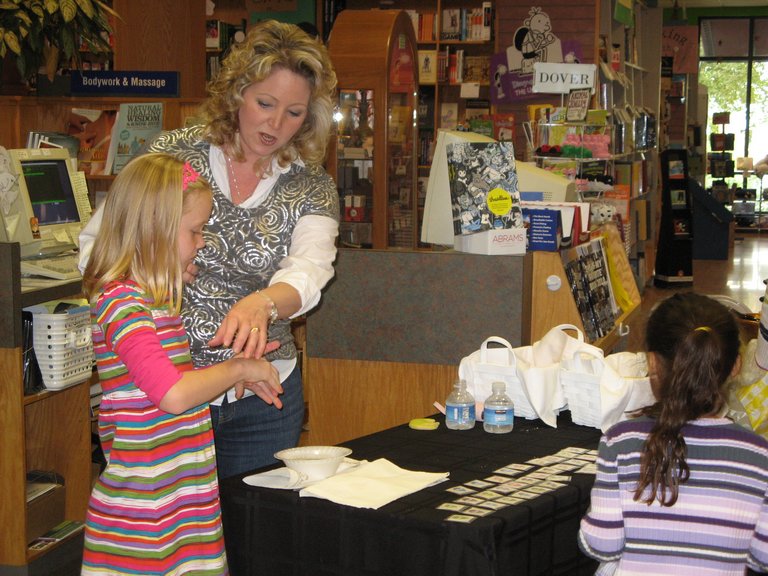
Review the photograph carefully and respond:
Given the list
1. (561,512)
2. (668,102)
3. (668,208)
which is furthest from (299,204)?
(668,102)

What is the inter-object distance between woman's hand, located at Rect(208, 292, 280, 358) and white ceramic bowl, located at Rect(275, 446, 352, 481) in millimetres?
245

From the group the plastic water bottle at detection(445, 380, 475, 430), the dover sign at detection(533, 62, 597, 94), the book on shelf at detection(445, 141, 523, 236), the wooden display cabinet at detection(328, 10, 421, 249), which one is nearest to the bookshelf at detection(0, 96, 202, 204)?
the wooden display cabinet at detection(328, 10, 421, 249)

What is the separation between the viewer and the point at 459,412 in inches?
96.8

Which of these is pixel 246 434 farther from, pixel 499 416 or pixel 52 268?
pixel 52 268

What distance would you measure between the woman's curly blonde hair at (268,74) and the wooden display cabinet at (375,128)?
6.19ft

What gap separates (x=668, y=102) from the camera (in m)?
12.6

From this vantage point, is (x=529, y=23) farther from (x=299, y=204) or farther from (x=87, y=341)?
(x=299, y=204)

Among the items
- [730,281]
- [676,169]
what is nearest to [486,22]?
[676,169]

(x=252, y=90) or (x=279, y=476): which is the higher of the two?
(x=252, y=90)

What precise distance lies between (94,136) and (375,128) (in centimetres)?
157

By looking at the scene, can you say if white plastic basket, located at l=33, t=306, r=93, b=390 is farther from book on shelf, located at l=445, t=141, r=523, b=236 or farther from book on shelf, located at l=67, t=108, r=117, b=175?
book on shelf, located at l=67, t=108, r=117, b=175

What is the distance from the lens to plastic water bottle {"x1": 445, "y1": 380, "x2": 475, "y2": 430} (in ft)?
8.07

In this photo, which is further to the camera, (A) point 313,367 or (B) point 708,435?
(A) point 313,367

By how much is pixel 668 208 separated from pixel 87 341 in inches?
318
